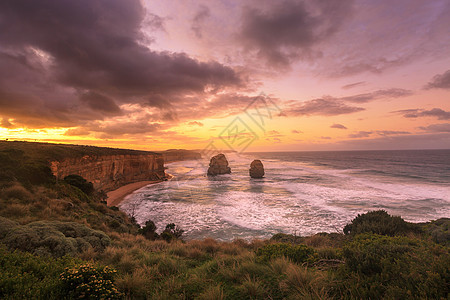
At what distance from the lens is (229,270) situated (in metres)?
5.26

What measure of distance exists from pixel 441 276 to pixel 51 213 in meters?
15.3

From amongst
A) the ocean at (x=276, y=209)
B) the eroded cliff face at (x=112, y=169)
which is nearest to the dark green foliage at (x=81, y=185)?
the eroded cliff face at (x=112, y=169)

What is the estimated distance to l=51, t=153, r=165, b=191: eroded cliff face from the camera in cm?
2586

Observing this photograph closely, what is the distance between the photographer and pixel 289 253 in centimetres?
634

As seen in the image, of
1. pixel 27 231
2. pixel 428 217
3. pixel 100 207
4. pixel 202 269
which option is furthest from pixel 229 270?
pixel 428 217

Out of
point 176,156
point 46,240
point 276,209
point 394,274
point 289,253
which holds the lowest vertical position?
point 276,209

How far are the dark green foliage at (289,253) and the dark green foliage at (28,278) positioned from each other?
5272 mm

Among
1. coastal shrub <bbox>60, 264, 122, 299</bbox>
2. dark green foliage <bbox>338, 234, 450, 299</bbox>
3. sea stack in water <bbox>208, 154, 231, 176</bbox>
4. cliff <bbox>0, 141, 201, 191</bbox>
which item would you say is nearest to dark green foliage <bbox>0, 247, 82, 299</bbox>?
coastal shrub <bbox>60, 264, 122, 299</bbox>

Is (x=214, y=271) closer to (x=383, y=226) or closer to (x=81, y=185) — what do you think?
(x=383, y=226)

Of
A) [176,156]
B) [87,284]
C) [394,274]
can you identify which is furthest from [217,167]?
[176,156]

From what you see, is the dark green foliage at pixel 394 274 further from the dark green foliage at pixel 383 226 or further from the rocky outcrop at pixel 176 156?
the rocky outcrop at pixel 176 156

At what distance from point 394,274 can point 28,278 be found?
742 cm

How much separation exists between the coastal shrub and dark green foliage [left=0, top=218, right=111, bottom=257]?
8.89ft

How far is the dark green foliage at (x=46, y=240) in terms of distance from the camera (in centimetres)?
592
